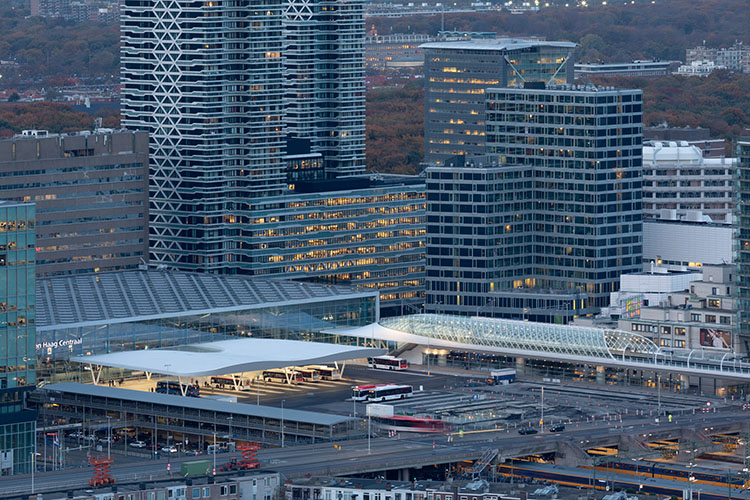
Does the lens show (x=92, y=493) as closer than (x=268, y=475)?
Yes

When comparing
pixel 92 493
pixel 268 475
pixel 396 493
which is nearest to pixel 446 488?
pixel 396 493

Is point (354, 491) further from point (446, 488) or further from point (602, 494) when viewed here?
point (602, 494)

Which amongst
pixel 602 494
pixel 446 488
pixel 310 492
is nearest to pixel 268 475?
pixel 310 492

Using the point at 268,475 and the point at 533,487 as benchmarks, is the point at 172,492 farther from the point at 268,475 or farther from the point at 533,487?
the point at 533,487

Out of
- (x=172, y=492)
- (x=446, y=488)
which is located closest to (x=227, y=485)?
(x=172, y=492)

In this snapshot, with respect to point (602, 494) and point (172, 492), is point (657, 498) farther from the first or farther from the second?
point (172, 492)
